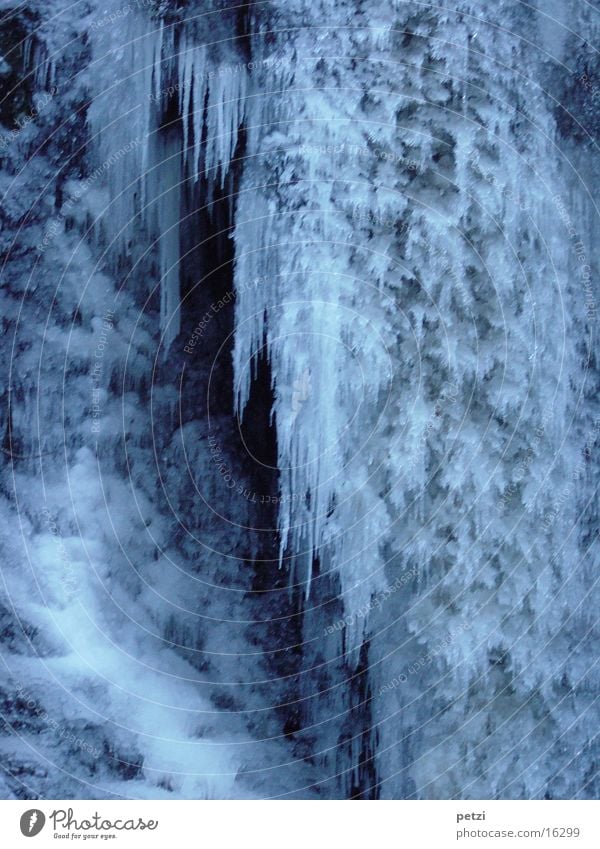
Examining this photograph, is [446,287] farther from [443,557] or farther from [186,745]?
[186,745]

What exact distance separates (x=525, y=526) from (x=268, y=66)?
84cm

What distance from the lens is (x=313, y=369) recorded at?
1.33 metres

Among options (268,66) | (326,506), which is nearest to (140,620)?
(326,506)

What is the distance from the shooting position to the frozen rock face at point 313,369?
1303 millimetres

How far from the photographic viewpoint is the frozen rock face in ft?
4.27

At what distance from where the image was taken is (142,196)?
1.32m
